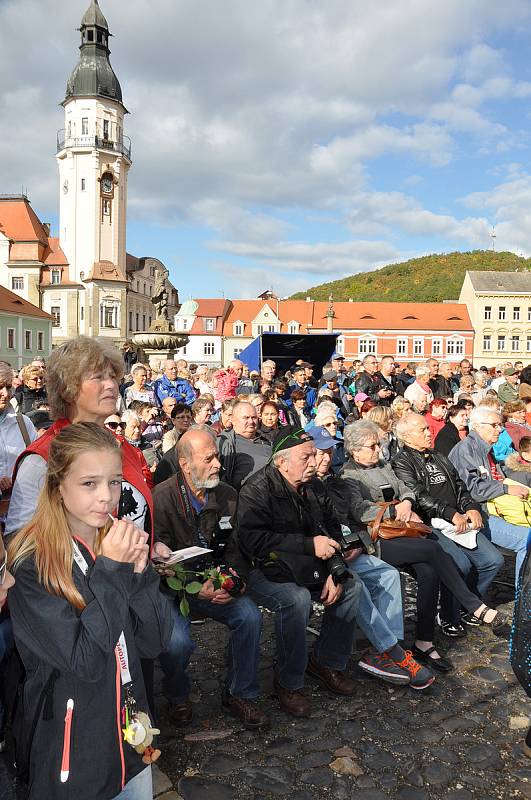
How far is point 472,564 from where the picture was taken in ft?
18.2

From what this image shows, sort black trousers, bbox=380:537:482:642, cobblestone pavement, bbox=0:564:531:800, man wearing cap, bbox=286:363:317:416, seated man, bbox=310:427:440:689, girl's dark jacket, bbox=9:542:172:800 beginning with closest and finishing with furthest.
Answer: girl's dark jacket, bbox=9:542:172:800 → cobblestone pavement, bbox=0:564:531:800 → seated man, bbox=310:427:440:689 → black trousers, bbox=380:537:482:642 → man wearing cap, bbox=286:363:317:416

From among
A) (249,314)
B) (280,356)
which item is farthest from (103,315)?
(280,356)

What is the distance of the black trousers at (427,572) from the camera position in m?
4.85

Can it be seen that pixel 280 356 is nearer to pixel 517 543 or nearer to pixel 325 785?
pixel 517 543

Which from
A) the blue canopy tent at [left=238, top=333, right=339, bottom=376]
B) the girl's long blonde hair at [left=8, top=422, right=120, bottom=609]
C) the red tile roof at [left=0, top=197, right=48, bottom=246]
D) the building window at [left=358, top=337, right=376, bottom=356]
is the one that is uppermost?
the red tile roof at [left=0, top=197, right=48, bottom=246]

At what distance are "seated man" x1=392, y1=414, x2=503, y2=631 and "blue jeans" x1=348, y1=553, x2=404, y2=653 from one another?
2.74 ft

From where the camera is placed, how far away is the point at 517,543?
5.84 meters

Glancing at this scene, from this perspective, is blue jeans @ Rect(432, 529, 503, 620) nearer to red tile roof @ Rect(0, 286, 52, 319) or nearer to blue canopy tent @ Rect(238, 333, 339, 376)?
blue canopy tent @ Rect(238, 333, 339, 376)

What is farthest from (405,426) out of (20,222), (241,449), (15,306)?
(20,222)

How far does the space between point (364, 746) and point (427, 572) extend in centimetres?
164

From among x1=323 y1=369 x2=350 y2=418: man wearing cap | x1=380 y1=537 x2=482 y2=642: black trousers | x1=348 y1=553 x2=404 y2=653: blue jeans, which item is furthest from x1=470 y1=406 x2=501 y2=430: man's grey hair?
x1=323 y1=369 x2=350 y2=418: man wearing cap

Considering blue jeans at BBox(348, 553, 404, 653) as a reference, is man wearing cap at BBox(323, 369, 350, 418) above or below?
above

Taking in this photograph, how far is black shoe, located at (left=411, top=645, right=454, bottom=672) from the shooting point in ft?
→ 15.3

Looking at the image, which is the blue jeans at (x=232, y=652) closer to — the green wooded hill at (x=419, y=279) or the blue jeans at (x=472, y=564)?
the blue jeans at (x=472, y=564)
